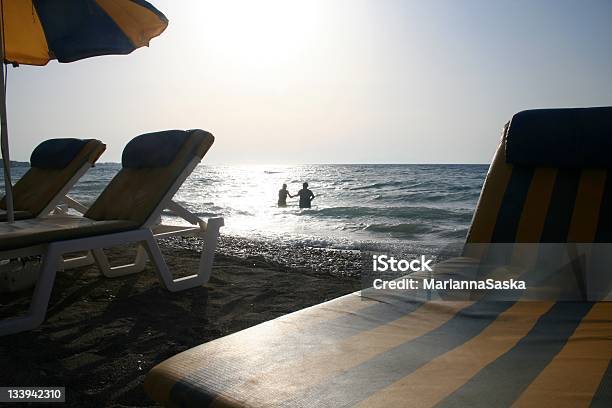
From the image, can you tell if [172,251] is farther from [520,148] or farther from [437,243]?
[437,243]

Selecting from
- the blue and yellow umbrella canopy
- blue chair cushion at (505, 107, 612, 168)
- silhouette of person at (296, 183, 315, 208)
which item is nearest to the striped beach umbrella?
the blue and yellow umbrella canopy

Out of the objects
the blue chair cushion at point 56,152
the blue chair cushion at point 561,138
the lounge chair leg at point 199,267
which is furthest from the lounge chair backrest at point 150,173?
the blue chair cushion at point 561,138

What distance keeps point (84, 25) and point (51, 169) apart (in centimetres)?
172

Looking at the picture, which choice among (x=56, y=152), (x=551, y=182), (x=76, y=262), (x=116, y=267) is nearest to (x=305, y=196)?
(x=56, y=152)

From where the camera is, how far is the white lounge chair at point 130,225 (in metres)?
2.65

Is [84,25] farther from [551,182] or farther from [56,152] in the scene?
[551,182]

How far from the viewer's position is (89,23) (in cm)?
365

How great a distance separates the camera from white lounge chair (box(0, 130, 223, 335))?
8.71 ft

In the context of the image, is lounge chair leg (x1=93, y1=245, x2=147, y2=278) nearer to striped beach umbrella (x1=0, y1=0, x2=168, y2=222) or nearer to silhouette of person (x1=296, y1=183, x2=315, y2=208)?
striped beach umbrella (x1=0, y1=0, x2=168, y2=222)

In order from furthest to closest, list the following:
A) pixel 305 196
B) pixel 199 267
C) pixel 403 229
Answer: pixel 305 196, pixel 403 229, pixel 199 267

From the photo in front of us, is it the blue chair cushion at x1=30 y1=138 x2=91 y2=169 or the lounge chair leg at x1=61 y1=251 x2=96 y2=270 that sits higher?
the blue chair cushion at x1=30 y1=138 x2=91 y2=169

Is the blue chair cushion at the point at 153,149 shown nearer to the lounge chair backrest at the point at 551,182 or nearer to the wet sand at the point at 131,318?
the wet sand at the point at 131,318

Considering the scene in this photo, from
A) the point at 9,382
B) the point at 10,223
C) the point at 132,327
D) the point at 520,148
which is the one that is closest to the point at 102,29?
the point at 10,223

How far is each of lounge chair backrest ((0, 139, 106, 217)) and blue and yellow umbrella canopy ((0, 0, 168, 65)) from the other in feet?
3.32
